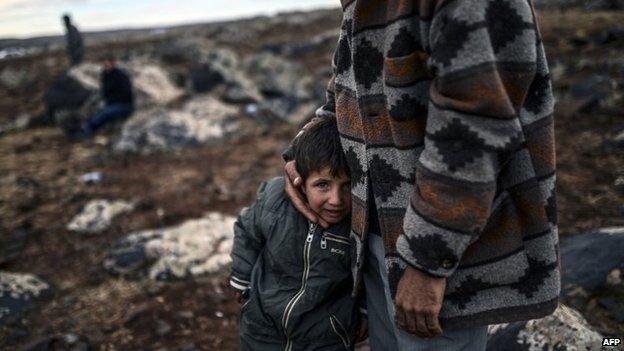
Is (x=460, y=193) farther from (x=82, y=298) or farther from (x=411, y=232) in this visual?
(x=82, y=298)

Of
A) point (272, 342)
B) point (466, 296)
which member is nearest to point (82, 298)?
point (272, 342)

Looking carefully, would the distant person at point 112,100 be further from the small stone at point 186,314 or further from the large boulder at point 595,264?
the large boulder at point 595,264

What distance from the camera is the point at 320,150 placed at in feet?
5.82

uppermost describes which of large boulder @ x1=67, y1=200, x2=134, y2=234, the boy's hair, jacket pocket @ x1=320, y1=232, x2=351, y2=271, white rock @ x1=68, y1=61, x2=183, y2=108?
the boy's hair

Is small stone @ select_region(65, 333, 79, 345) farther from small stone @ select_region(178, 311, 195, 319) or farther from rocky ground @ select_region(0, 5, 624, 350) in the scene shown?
small stone @ select_region(178, 311, 195, 319)

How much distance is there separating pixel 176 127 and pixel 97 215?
2892 millimetres

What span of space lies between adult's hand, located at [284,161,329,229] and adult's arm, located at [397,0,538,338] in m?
0.63

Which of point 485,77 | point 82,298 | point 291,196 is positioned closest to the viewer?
point 485,77

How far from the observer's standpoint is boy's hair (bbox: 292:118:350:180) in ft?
5.74

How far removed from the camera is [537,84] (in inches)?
51.4

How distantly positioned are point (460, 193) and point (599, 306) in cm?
207

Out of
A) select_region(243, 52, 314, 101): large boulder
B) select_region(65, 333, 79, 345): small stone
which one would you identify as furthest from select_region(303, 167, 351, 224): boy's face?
select_region(243, 52, 314, 101): large boulder

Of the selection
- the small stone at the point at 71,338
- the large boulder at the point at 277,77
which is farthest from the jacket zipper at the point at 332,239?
the large boulder at the point at 277,77

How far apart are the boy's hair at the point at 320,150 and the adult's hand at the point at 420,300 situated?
1.81ft
